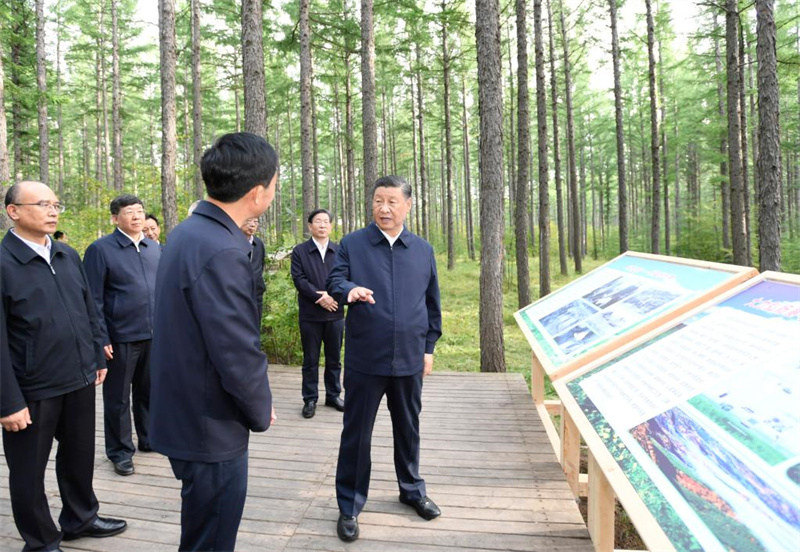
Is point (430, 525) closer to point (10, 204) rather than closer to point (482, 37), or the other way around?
point (10, 204)

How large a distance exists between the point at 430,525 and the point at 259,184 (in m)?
2.38

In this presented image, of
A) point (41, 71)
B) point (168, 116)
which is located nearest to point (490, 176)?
point (168, 116)

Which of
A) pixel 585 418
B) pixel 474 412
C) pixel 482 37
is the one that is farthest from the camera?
pixel 482 37

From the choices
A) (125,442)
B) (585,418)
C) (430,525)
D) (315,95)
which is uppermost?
(315,95)

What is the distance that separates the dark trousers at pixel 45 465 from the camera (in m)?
2.59

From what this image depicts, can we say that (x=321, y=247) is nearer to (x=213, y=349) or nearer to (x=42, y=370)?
(x=42, y=370)

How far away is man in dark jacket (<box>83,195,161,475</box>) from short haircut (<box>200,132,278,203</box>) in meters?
2.48

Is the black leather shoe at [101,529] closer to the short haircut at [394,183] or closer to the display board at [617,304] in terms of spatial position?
the short haircut at [394,183]

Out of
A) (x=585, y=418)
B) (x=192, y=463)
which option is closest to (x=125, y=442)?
(x=192, y=463)

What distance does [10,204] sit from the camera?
264 centimetres

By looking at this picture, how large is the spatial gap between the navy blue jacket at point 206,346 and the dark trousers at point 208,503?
67mm

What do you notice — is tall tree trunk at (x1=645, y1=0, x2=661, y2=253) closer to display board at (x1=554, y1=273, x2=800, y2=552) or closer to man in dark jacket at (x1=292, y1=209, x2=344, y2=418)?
man in dark jacket at (x1=292, y1=209, x2=344, y2=418)

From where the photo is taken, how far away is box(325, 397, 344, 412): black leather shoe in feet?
17.7

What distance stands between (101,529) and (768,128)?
9.32 meters
